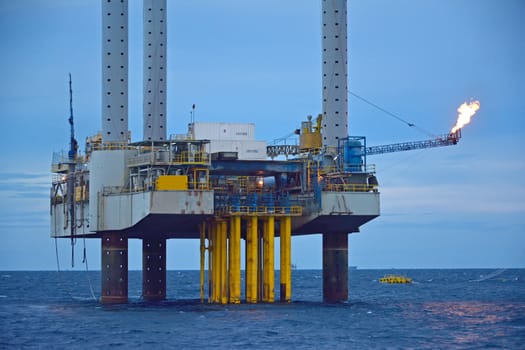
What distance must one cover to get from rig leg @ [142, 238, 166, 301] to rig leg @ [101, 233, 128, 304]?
773 cm

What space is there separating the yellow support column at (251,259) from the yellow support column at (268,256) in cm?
76

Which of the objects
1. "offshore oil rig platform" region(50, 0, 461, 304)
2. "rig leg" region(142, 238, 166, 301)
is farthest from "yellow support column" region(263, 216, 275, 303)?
"rig leg" region(142, 238, 166, 301)

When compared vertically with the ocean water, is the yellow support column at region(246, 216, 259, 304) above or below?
above

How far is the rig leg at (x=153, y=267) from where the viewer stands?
88688 mm

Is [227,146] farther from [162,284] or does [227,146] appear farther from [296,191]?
[162,284]

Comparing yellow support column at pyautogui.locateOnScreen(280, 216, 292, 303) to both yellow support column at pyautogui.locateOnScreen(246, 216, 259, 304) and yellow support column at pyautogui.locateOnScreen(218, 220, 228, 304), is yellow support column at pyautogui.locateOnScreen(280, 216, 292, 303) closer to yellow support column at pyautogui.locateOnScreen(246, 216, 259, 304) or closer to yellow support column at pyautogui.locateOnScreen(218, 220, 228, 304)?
yellow support column at pyautogui.locateOnScreen(246, 216, 259, 304)

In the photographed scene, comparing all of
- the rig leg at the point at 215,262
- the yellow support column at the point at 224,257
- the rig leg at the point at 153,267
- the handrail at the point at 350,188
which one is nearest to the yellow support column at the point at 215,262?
the rig leg at the point at 215,262

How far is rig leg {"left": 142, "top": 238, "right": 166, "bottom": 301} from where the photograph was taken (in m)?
88.7

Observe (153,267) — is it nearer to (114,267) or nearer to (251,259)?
(114,267)

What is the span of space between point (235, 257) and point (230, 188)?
530 cm

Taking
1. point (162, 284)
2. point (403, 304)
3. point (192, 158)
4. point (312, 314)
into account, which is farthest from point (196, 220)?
point (403, 304)

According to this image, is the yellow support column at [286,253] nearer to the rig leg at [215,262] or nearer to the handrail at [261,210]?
the handrail at [261,210]

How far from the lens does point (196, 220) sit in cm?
7562

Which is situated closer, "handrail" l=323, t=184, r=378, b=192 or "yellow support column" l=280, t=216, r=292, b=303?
"yellow support column" l=280, t=216, r=292, b=303
